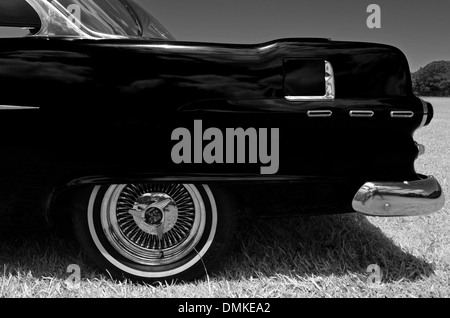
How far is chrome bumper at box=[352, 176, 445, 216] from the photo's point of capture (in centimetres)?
188

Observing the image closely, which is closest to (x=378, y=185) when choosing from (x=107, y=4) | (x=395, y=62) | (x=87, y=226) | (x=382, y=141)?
(x=382, y=141)

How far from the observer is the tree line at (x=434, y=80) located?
9081cm

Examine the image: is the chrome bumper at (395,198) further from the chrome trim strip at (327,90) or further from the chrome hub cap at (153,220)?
the chrome hub cap at (153,220)

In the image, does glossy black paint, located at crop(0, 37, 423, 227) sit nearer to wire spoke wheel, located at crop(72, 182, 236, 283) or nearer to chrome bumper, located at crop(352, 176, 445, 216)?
chrome bumper, located at crop(352, 176, 445, 216)

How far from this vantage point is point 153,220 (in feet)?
6.82

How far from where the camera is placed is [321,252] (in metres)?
2.51

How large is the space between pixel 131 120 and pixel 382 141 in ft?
4.08

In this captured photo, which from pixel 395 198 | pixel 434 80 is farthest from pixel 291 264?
pixel 434 80

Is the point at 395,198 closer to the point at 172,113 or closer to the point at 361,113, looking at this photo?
the point at 361,113

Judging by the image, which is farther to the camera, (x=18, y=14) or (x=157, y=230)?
(x=157, y=230)

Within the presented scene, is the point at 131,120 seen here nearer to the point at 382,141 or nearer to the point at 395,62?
the point at 382,141

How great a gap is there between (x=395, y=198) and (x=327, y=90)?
0.62 meters

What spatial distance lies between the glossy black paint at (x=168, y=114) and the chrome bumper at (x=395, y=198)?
7 cm

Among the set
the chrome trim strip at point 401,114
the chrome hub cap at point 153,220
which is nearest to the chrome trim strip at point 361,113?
the chrome trim strip at point 401,114
